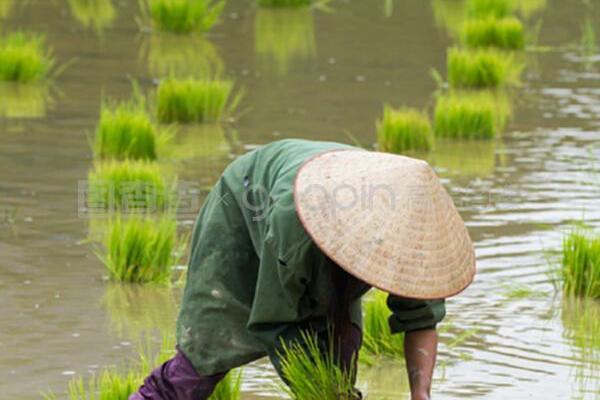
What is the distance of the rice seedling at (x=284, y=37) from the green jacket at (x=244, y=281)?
6.13 metres

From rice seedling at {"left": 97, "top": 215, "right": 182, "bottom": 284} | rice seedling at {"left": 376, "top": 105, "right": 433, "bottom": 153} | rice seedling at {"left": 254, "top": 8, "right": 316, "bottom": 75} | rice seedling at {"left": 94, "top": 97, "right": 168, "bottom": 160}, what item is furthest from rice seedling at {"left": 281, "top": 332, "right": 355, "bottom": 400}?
rice seedling at {"left": 254, "top": 8, "right": 316, "bottom": 75}

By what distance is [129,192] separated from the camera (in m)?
6.38

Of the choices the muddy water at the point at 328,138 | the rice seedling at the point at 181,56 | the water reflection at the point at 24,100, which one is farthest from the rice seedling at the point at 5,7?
the water reflection at the point at 24,100

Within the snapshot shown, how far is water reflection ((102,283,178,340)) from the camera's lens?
16.0 ft

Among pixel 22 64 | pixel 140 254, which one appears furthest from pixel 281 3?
pixel 140 254

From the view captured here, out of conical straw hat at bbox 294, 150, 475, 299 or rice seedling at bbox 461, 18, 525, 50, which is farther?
rice seedling at bbox 461, 18, 525, 50

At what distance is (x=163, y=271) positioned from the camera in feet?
17.6

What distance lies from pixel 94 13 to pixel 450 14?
118 inches

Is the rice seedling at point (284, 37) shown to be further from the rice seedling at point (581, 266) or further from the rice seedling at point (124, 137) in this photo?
the rice seedling at point (581, 266)

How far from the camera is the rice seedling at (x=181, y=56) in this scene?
9680mm

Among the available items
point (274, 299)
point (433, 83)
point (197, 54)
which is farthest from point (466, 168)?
point (274, 299)

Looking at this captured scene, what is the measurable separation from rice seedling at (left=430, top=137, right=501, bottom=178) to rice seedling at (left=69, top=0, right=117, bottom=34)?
385 centimetres

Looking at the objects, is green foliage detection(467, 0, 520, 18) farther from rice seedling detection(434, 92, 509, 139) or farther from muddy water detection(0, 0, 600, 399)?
rice seedling detection(434, 92, 509, 139)

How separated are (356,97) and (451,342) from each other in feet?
14.2
